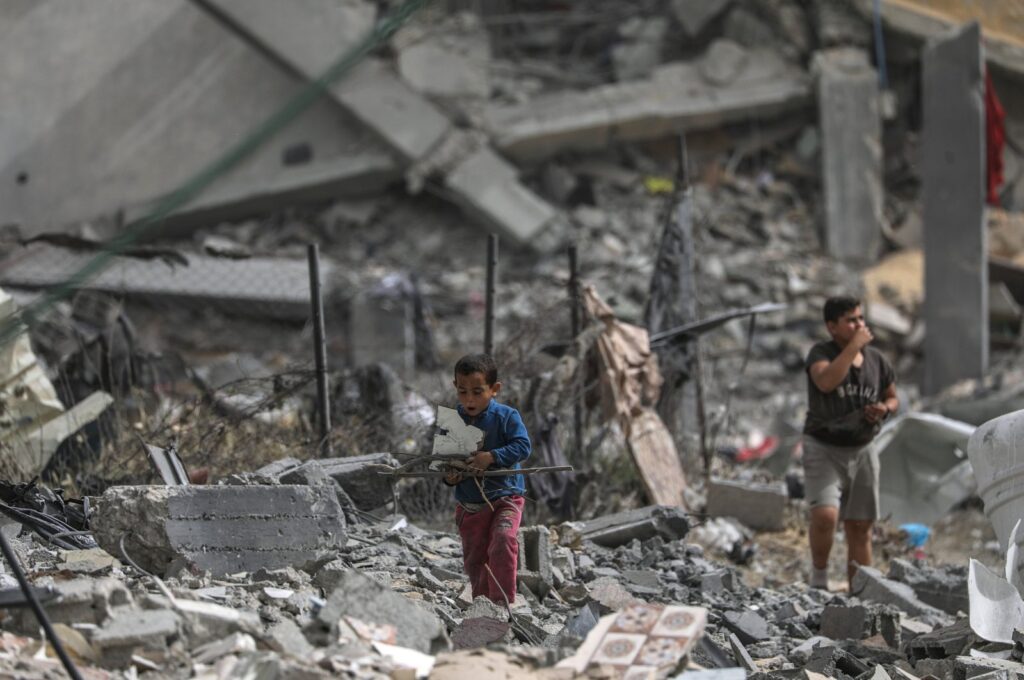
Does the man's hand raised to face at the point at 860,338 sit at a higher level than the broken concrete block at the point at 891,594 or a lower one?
higher

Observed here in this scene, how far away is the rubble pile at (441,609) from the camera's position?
152 inches

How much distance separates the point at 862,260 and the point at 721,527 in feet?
25.9

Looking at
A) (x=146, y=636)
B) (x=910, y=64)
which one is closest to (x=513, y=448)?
(x=146, y=636)

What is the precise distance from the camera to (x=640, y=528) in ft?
21.9

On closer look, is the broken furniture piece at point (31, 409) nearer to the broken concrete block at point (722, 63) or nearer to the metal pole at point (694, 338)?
the metal pole at point (694, 338)

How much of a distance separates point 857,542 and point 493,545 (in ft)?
9.00

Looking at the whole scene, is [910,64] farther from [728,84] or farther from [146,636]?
[146,636]

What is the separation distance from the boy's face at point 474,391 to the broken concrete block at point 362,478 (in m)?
1.39

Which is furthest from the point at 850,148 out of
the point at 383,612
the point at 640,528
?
the point at 383,612

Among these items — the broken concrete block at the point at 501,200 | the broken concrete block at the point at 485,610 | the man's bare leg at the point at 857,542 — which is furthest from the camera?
the broken concrete block at the point at 501,200

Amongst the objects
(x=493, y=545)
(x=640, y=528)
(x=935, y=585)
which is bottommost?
(x=935, y=585)

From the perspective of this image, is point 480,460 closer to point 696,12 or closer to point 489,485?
point 489,485

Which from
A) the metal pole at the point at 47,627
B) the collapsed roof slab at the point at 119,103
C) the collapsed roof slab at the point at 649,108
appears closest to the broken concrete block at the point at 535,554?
the metal pole at the point at 47,627

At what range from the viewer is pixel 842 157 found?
50.9 ft
